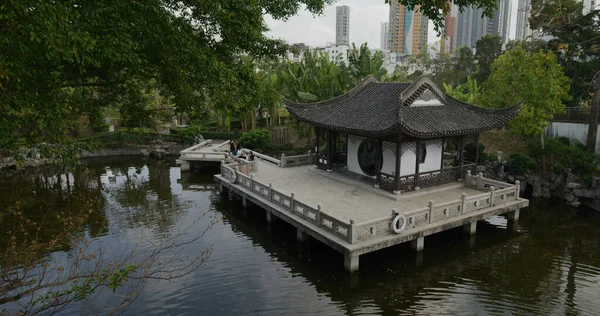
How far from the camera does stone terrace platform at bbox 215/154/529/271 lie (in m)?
12.4

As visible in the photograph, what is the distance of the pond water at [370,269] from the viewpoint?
35.3 feet

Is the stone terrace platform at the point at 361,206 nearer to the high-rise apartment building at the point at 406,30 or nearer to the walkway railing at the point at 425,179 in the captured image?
→ the walkway railing at the point at 425,179

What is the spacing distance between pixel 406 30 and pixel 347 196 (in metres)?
126

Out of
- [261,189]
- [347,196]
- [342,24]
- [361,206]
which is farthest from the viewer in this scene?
[342,24]

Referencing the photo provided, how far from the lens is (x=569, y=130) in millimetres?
25484

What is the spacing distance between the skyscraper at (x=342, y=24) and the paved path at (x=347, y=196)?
14996 cm

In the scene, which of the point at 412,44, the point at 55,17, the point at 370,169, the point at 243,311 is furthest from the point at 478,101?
the point at 412,44

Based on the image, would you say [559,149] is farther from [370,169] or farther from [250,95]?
[250,95]

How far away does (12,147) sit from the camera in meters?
6.21

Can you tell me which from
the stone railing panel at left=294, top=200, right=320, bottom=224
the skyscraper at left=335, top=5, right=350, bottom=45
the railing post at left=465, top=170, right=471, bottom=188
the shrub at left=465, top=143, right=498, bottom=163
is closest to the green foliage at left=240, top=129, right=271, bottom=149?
the shrub at left=465, top=143, right=498, bottom=163

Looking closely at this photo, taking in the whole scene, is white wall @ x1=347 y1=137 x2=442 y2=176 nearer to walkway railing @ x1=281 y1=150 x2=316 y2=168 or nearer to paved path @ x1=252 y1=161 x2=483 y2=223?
paved path @ x1=252 y1=161 x2=483 y2=223

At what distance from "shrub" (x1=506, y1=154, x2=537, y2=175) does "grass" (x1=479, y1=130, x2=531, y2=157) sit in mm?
3994

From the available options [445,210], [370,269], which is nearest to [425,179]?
[445,210]

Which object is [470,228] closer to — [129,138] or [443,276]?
[443,276]
